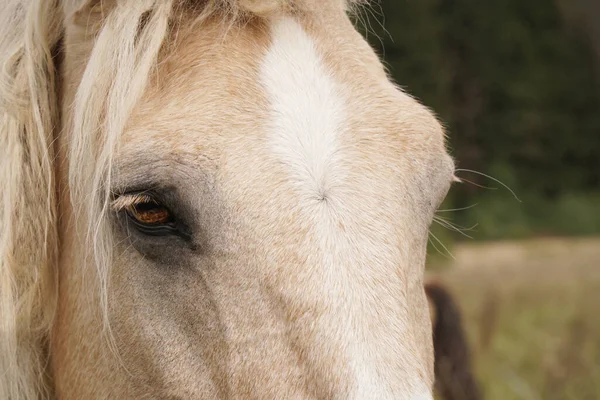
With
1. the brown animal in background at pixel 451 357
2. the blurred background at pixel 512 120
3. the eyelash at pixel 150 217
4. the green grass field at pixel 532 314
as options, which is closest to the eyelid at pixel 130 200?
the eyelash at pixel 150 217

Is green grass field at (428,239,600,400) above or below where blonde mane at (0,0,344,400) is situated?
below

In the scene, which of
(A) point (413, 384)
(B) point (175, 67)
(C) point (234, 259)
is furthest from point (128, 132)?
(A) point (413, 384)

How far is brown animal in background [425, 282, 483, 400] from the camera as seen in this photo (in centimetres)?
407

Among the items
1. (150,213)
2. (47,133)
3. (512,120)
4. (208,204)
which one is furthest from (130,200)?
(512,120)

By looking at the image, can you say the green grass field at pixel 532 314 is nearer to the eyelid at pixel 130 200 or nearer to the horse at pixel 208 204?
the horse at pixel 208 204

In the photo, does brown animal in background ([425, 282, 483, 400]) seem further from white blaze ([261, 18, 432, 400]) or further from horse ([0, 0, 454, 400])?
white blaze ([261, 18, 432, 400])

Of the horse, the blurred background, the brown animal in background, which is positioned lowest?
the blurred background

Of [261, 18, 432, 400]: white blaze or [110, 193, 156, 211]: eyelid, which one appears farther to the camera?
[110, 193, 156, 211]: eyelid

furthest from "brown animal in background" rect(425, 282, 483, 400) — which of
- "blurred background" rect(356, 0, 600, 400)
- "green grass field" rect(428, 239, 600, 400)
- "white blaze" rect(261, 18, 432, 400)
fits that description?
"blurred background" rect(356, 0, 600, 400)

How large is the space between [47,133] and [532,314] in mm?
7412

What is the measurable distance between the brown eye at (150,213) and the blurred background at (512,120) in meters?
9.54

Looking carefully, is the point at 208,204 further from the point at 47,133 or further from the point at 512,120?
the point at 512,120

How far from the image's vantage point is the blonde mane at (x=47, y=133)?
1.99 metres

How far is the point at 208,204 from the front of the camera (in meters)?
1.84
